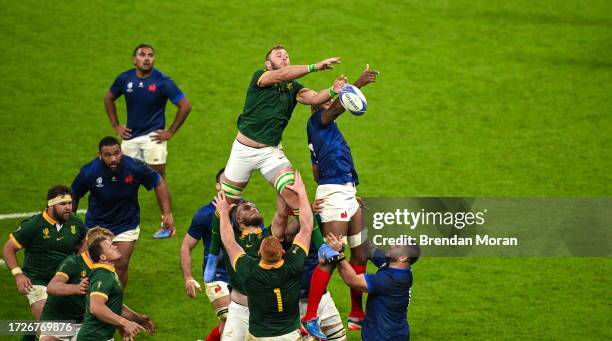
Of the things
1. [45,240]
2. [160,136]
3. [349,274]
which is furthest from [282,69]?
[160,136]

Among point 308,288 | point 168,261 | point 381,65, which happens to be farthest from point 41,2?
point 308,288

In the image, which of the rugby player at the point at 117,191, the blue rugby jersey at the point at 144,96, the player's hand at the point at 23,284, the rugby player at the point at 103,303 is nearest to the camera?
the rugby player at the point at 103,303

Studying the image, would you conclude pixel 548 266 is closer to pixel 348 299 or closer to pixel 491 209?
pixel 491 209

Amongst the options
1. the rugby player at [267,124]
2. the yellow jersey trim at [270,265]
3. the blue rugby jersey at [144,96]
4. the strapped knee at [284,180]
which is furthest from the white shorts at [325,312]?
the blue rugby jersey at [144,96]

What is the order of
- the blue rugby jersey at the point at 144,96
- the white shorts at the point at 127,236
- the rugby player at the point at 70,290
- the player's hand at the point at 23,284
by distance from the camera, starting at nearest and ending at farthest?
the rugby player at the point at 70,290, the player's hand at the point at 23,284, the white shorts at the point at 127,236, the blue rugby jersey at the point at 144,96

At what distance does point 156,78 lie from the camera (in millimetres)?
18000

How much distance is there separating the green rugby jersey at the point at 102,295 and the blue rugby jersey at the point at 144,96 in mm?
6758

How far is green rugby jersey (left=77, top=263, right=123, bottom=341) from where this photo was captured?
37.0 ft

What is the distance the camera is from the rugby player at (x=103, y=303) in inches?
437

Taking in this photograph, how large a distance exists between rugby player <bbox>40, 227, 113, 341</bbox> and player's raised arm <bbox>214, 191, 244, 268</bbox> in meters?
1.24

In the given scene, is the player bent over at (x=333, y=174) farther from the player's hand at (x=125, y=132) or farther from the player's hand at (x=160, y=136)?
the player's hand at (x=125, y=132)

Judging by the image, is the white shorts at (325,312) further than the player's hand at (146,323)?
Yes

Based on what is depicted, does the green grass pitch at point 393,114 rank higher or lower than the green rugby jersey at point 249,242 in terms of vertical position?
higher

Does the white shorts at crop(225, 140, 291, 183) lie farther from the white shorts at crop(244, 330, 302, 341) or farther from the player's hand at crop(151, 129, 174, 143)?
the player's hand at crop(151, 129, 174, 143)
